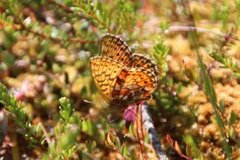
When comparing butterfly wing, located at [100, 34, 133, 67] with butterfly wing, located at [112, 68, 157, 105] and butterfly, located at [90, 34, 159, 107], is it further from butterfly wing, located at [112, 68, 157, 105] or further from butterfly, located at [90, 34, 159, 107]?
butterfly wing, located at [112, 68, 157, 105]

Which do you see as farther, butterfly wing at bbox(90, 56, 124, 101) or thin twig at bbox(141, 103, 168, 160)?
thin twig at bbox(141, 103, 168, 160)

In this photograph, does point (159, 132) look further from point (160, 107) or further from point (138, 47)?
point (138, 47)

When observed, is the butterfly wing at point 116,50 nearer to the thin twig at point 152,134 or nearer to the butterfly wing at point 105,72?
the butterfly wing at point 105,72

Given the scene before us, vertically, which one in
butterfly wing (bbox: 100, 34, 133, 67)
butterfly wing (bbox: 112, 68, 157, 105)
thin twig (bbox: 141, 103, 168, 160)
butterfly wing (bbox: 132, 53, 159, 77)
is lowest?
thin twig (bbox: 141, 103, 168, 160)

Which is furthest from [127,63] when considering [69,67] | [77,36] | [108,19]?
[69,67]

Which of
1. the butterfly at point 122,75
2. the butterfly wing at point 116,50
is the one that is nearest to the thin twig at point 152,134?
the butterfly at point 122,75

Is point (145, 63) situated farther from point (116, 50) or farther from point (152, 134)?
point (152, 134)

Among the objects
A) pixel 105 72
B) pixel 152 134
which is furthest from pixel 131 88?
pixel 152 134

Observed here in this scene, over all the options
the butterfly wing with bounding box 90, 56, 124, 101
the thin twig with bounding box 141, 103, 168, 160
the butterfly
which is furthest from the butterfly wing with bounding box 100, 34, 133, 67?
the thin twig with bounding box 141, 103, 168, 160

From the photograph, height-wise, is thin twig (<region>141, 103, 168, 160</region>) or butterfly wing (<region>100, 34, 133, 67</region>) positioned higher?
butterfly wing (<region>100, 34, 133, 67</region>)
